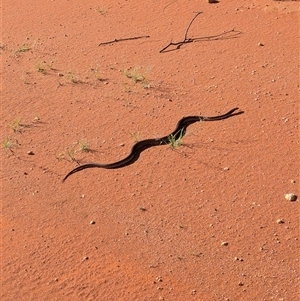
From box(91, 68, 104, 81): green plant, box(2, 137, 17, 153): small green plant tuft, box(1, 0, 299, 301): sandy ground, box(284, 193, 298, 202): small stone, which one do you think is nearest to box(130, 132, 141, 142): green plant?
Answer: box(1, 0, 299, 301): sandy ground

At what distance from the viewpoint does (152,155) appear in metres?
5.52

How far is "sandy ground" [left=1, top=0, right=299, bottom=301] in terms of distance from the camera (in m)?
4.20

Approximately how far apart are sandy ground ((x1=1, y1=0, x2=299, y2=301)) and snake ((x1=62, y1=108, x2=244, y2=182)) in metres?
0.07

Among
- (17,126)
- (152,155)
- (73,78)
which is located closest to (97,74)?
(73,78)

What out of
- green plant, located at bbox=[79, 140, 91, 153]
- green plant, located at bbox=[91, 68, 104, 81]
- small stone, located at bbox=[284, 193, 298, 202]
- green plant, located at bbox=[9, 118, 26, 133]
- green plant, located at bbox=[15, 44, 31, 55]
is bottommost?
small stone, located at bbox=[284, 193, 298, 202]

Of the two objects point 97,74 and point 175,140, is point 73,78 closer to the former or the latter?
point 97,74

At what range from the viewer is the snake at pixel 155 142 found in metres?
5.41

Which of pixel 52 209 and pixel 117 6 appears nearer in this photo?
pixel 52 209

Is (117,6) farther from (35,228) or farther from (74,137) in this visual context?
(35,228)

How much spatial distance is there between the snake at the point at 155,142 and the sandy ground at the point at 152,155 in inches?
2.9

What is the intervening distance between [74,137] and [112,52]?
197cm

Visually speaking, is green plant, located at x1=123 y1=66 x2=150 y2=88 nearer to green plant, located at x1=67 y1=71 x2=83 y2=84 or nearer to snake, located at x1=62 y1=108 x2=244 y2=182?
green plant, located at x1=67 y1=71 x2=83 y2=84

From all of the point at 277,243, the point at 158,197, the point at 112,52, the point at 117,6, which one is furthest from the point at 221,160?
the point at 117,6

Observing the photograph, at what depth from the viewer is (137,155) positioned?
18.2 feet
